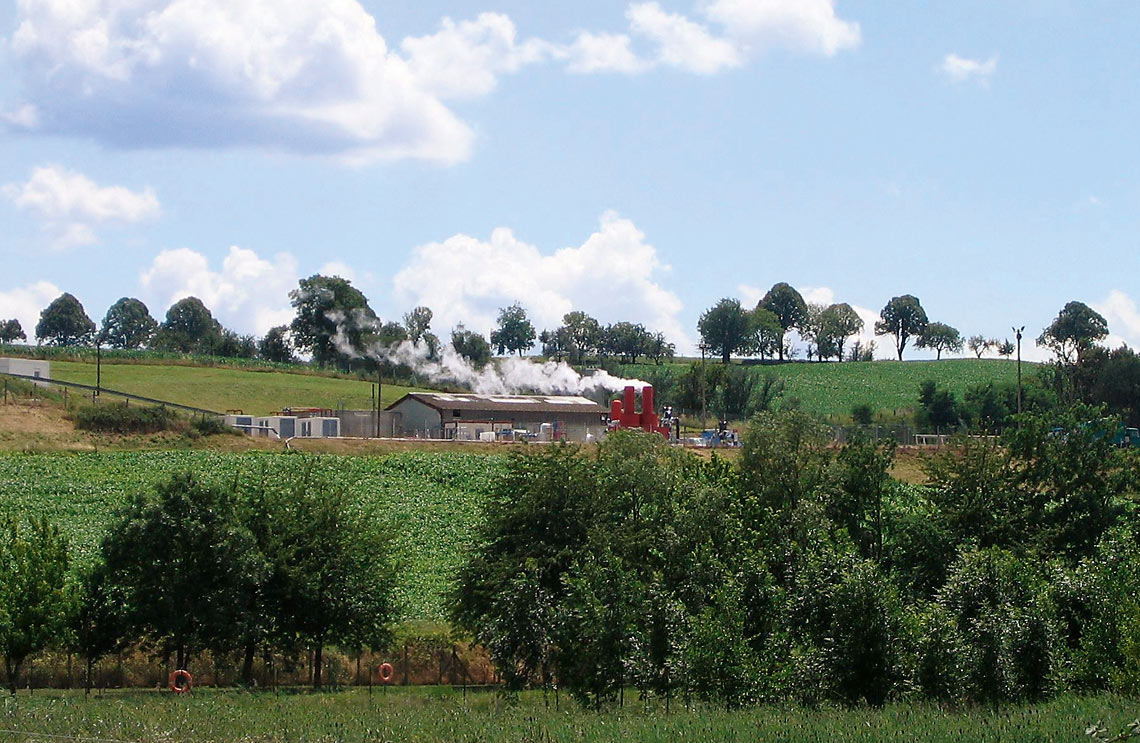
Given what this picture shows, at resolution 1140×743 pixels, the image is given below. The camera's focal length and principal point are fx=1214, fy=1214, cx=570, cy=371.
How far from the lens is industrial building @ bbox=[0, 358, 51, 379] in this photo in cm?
10450

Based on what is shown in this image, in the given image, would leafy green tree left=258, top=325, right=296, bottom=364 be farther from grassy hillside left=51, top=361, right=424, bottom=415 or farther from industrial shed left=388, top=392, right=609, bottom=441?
industrial shed left=388, top=392, right=609, bottom=441

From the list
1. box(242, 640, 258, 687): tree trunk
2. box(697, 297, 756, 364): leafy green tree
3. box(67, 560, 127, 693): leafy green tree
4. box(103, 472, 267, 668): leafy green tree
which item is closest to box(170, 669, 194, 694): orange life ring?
box(103, 472, 267, 668): leafy green tree

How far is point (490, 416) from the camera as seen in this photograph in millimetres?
104250

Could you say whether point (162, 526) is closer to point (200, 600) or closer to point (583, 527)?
point (200, 600)

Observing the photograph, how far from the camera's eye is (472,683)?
40.0 metres

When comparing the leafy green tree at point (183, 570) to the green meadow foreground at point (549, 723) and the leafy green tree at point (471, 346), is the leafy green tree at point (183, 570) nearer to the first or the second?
the green meadow foreground at point (549, 723)

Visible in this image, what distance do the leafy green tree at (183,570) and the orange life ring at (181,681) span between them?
0.72 m

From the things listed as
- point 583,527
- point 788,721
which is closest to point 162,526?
point 583,527

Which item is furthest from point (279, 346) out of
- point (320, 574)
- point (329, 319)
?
point (320, 574)

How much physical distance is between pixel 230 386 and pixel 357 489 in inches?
2213

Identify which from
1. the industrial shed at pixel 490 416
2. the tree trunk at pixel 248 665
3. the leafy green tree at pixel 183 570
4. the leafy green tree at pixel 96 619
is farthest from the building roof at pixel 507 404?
the leafy green tree at pixel 96 619

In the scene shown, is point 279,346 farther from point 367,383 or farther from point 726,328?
point 726,328

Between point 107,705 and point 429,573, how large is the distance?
1042 inches

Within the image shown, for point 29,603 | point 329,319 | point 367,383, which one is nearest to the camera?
point 29,603
